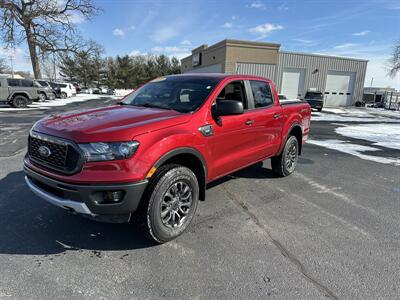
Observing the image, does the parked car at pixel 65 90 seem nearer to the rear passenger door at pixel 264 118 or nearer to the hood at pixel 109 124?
the rear passenger door at pixel 264 118

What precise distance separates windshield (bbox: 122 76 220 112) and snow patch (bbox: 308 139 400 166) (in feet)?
19.2

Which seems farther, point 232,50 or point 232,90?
point 232,50

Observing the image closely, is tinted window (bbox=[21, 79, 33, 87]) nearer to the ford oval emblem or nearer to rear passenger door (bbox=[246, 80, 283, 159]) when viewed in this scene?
rear passenger door (bbox=[246, 80, 283, 159])

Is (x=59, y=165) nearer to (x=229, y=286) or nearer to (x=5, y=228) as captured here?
(x=5, y=228)

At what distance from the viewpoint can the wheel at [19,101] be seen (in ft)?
60.6

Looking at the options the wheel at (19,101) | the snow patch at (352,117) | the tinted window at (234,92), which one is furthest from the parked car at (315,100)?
the tinted window at (234,92)

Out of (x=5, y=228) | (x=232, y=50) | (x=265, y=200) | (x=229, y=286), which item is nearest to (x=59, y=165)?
(x=5, y=228)

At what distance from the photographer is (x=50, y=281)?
252cm

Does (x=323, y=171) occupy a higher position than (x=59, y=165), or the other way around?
(x=59, y=165)

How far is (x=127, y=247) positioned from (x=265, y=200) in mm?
2303

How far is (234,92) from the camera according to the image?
430 cm

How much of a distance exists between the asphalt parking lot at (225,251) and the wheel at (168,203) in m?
0.18

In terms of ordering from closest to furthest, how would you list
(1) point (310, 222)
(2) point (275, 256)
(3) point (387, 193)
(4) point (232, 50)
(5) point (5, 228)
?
(2) point (275, 256) < (5) point (5, 228) < (1) point (310, 222) < (3) point (387, 193) < (4) point (232, 50)

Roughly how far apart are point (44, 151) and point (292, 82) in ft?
109
